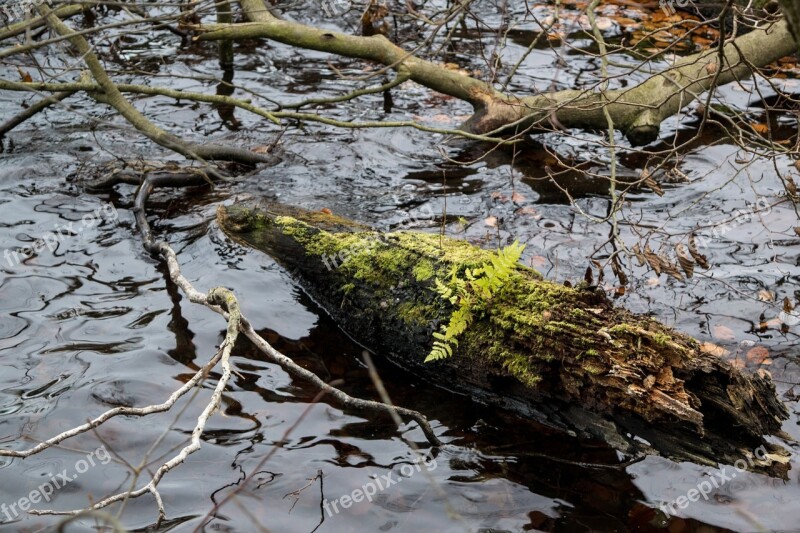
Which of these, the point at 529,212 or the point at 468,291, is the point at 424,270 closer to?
the point at 468,291

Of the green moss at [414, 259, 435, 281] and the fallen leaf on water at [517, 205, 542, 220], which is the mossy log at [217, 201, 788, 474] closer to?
the green moss at [414, 259, 435, 281]

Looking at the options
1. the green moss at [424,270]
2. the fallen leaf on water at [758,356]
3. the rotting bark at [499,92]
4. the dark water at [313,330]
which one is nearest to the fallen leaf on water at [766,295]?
the dark water at [313,330]

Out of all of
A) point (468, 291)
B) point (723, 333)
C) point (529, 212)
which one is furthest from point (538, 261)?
point (468, 291)

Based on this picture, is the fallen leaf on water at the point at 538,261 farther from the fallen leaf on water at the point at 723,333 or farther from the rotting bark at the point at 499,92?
the rotting bark at the point at 499,92

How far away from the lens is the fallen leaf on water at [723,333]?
5814mm

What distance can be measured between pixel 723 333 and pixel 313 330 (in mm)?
3263

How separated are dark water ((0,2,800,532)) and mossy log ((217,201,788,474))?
25 centimetres

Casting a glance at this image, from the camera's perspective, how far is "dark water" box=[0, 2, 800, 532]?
173 inches

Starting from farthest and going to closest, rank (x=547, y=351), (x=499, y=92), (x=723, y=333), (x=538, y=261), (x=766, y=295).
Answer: (x=499, y=92) → (x=538, y=261) → (x=766, y=295) → (x=723, y=333) → (x=547, y=351)

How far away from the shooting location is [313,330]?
5949 mm

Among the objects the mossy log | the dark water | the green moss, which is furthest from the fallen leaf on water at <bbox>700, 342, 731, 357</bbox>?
the green moss

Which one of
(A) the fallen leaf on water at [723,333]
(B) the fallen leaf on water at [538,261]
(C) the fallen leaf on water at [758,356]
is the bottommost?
(C) the fallen leaf on water at [758,356]

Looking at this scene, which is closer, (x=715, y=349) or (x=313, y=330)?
(x=715, y=349)

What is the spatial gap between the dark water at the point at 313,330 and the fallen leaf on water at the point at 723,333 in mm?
22
